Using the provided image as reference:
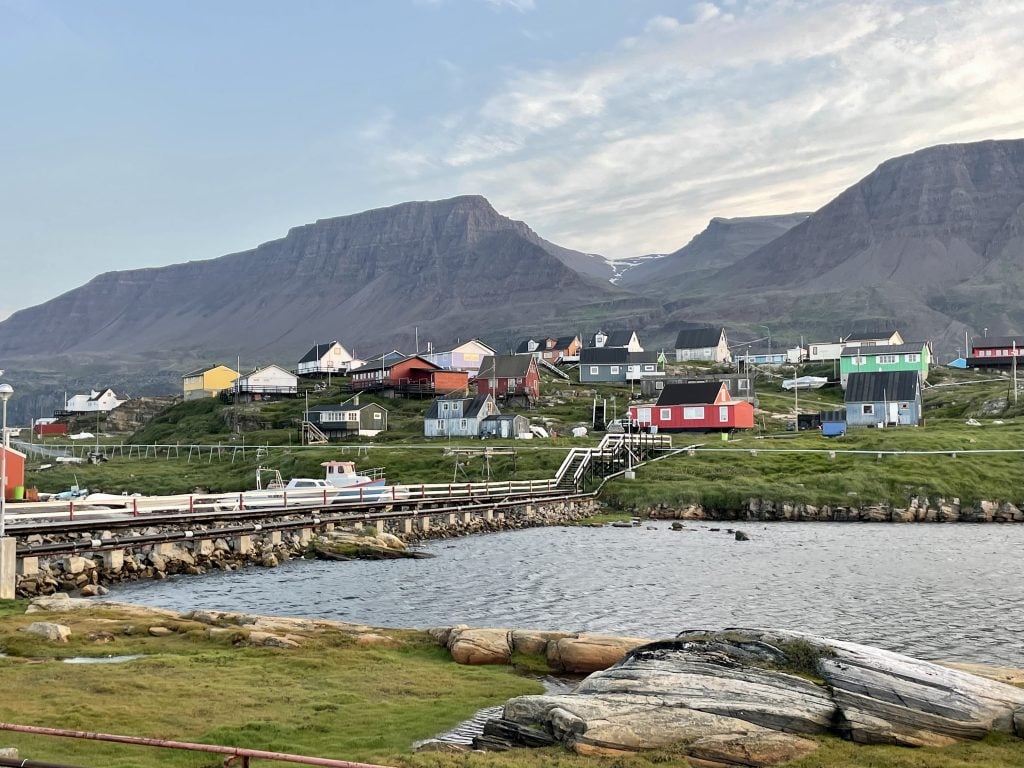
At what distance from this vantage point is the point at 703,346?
631 ft

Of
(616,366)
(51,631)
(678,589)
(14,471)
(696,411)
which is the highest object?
(616,366)

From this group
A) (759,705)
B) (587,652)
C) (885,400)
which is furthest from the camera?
(885,400)

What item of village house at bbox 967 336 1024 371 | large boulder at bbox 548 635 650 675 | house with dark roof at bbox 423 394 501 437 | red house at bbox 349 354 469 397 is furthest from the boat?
large boulder at bbox 548 635 650 675

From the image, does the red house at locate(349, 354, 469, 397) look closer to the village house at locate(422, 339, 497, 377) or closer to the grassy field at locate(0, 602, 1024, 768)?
the village house at locate(422, 339, 497, 377)

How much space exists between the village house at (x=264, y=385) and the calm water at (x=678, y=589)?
10391 cm

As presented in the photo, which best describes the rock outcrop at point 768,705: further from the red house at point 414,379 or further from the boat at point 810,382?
the boat at point 810,382

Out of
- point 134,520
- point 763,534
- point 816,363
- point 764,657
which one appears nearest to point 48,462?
point 134,520

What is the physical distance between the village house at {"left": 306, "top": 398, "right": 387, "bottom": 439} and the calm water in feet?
212

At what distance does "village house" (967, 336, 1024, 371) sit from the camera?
540 ft

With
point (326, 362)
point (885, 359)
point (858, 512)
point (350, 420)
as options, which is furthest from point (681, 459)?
point (326, 362)

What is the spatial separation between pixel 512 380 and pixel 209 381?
246ft

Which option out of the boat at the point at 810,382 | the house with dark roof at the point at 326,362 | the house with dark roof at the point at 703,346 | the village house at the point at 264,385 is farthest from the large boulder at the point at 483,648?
the house with dark roof at the point at 703,346

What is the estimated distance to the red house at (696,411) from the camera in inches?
4240

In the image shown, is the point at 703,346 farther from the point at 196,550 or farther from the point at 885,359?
the point at 196,550
